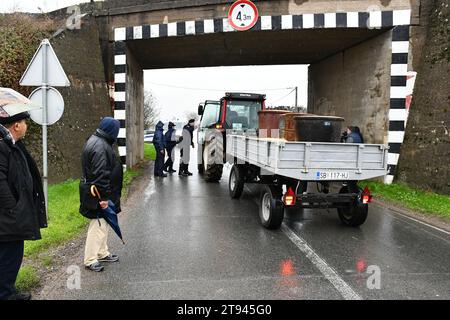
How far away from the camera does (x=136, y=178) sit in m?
12.2

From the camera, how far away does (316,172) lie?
6004 millimetres

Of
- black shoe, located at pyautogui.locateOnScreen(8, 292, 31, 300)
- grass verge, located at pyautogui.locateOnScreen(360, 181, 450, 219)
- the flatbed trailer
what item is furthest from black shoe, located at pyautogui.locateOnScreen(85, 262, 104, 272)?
grass verge, located at pyautogui.locateOnScreen(360, 181, 450, 219)

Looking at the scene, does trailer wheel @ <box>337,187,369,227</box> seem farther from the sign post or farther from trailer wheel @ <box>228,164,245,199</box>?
the sign post

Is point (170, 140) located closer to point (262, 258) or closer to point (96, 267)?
point (262, 258)

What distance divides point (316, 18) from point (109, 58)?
6.71 meters

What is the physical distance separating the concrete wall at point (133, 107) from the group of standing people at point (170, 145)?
3.81 ft

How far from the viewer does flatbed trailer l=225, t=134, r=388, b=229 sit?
19.3ft

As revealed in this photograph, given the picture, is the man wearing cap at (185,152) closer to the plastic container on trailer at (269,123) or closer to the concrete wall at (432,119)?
the plastic container on trailer at (269,123)

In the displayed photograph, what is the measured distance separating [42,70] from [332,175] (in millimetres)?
4869

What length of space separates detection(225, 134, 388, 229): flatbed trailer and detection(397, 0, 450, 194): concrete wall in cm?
409

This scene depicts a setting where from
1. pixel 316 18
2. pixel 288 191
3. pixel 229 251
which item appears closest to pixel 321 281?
pixel 229 251

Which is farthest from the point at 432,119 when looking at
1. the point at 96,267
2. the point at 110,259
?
the point at 96,267
